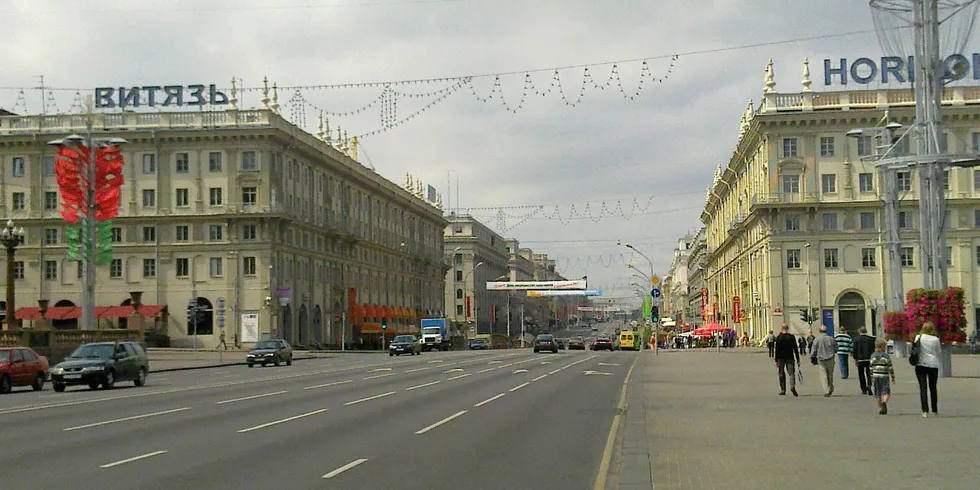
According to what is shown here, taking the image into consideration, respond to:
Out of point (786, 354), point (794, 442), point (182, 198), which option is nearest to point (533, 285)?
point (182, 198)

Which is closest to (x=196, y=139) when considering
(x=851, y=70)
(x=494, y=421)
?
(x=851, y=70)

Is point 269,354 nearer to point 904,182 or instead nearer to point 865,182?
point 865,182

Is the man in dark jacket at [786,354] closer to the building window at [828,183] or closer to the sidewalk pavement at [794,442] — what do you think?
the sidewalk pavement at [794,442]

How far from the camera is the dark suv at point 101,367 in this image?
33469mm

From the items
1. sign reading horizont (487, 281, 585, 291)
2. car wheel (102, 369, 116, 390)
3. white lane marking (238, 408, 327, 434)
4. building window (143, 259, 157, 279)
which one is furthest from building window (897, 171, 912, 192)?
sign reading horizont (487, 281, 585, 291)

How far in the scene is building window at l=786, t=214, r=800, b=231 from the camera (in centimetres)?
8094

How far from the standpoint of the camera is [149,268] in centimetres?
8150

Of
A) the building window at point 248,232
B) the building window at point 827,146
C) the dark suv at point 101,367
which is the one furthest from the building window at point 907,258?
the dark suv at point 101,367

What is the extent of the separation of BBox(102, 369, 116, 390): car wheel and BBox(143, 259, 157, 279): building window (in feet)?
159

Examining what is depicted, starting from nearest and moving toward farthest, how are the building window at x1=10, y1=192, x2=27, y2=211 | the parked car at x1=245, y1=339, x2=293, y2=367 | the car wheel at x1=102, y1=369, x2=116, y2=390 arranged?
the car wheel at x1=102, y1=369, x2=116, y2=390 < the parked car at x1=245, y1=339, x2=293, y2=367 < the building window at x1=10, y1=192, x2=27, y2=211

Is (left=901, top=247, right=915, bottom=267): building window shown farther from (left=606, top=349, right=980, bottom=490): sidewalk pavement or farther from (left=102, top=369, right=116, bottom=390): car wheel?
(left=102, top=369, right=116, bottom=390): car wheel

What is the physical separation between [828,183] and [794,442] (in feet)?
225

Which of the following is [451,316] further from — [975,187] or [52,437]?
[52,437]

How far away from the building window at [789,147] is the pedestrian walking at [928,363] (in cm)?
6304
